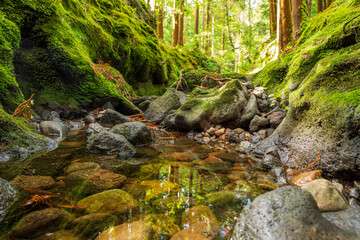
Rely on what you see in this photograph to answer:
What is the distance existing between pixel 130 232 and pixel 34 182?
48.7 inches

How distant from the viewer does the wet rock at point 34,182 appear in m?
1.82

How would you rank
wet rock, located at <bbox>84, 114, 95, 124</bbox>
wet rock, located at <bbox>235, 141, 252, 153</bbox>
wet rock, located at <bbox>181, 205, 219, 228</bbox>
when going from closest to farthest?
wet rock, located at <bbox>181, 205, 219, 228</bbox>, wet rock, located at <bbox>235, 141, 252, 153</bbox>, wet rock, located at <bbox>84, 114, 95, 124</bbox>

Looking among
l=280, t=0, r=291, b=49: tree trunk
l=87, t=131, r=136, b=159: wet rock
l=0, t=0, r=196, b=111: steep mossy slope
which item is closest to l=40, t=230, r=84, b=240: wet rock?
l=87, t=131, r=136, b=159: wet rock

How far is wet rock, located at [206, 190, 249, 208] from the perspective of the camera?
1763 millimetres

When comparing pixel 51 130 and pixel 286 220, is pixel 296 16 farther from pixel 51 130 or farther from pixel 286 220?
pixel 51 130

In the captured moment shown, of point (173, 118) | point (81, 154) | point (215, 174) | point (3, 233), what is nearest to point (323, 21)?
point (173, 118)

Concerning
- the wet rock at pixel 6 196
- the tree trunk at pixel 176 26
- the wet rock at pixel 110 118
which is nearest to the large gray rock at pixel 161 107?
the wet rock at pixel 110 118

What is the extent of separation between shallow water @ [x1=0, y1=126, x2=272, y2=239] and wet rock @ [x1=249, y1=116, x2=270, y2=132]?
3.75 feet

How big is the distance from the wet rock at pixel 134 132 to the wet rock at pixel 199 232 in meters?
2.55

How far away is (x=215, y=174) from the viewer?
8.37 feet

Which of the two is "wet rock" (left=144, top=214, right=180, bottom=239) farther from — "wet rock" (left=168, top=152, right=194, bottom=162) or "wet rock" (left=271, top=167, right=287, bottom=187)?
"wet rock" (left=168, top=152, right=194, bottom=162)

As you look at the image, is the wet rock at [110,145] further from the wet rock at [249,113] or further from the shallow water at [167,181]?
the wet rock at [249,113]

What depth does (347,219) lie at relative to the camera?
1.07 metres

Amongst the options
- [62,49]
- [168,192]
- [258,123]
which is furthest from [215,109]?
[62,49]
